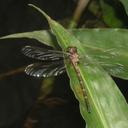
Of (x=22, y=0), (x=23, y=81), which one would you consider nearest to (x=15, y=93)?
(x=23, y=81)

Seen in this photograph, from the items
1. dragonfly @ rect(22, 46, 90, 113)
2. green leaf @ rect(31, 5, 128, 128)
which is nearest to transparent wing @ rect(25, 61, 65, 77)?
dragonfly @ rect(22, 46, 90, 113)

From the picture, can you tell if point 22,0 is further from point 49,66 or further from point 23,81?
point 49,66

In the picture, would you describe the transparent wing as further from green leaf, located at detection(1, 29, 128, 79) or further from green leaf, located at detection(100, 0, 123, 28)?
green leaf, located at detection(100, 0, 123, 28)

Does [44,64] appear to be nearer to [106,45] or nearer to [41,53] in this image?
[41,53]

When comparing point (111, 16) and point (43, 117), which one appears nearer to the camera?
point (111, 16)

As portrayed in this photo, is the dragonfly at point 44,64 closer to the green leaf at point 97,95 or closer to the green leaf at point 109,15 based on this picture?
the green leaf at point 97,95

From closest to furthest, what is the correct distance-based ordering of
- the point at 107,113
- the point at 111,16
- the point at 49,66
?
the point at 107,113
the point at 49,66
the point at 111,16
